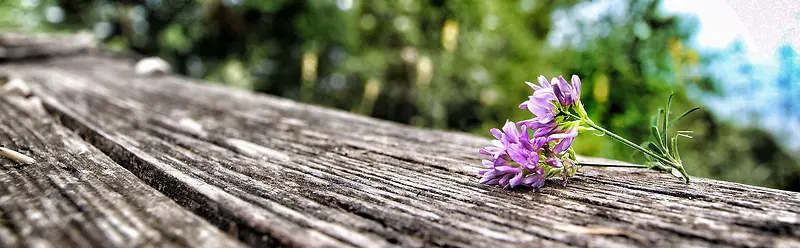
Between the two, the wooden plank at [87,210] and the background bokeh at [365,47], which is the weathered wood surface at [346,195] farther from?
the background bokeh at [365,47]

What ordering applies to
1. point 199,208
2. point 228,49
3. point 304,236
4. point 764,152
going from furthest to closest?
point 228,49, point 764,152, point 199,208, point 304,236

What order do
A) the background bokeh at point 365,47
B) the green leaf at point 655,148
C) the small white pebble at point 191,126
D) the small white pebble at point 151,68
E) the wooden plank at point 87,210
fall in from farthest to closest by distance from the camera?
the background bokeh at point 365,47, the small white pebble at point 151,68, the small white pebble at point 191,126, the green leaf at point 655,148, the wooden plank at point 87,210

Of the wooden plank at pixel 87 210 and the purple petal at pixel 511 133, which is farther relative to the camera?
the purple petal at pixel 511 133

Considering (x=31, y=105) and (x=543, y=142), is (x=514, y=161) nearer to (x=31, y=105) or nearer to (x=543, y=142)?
(x=543, y=142)

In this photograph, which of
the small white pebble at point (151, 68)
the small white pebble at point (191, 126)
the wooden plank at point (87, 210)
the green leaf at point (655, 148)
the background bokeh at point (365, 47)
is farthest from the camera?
the background bokeh at point (365, 47)

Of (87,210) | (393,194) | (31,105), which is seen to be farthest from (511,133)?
(31,105)

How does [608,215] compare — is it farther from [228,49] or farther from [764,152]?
[228,49]

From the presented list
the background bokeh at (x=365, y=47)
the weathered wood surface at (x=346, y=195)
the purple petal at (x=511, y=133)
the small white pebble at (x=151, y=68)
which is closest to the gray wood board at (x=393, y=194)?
the weathered wood surface at (x=346, y=195)

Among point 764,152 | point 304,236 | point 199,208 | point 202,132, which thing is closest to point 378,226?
point 304,236
